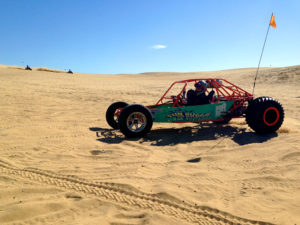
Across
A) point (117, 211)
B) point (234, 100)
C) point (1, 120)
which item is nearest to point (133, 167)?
A: point (117, 211)

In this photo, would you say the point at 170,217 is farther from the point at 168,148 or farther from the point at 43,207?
the point at 168,148

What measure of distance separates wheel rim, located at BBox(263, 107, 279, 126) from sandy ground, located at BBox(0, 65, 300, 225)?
0.52 meters

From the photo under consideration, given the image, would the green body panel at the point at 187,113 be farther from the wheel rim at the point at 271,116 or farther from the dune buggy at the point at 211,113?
the wheel rim at the point at 271,116

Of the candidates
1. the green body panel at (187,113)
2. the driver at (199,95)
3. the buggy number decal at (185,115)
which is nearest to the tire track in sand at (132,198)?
the green body panel at (187,113)

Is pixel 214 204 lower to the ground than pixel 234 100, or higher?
lower

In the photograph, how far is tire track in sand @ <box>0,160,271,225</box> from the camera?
261 centimetres

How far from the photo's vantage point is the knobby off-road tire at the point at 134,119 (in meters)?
5.65

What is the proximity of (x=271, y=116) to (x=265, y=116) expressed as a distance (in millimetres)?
186

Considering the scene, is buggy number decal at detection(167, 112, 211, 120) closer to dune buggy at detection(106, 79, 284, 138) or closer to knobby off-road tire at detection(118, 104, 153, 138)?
dune buggy at detection(106, 79, 284, 138)

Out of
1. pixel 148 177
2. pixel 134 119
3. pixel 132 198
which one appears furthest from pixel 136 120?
pixel 132 198

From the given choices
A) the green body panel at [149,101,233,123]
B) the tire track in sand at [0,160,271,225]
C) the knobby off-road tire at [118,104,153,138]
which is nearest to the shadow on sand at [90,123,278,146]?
the knobby off-road tire at [118,104,153,138]

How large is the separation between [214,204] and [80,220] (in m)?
1.58

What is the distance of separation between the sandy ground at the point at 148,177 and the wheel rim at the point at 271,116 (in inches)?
20.6

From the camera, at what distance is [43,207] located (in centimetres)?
272
